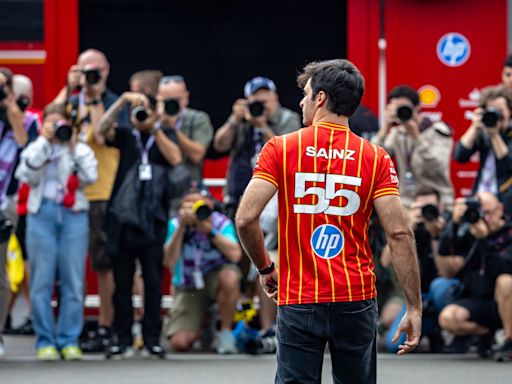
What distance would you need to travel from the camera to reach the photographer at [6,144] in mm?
10062

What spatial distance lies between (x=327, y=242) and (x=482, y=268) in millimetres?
4770

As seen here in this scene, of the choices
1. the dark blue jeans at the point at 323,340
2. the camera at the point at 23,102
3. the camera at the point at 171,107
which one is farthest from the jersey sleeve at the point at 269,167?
the camera at the point at 23,102

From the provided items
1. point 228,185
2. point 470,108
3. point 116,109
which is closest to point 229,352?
point 228,185

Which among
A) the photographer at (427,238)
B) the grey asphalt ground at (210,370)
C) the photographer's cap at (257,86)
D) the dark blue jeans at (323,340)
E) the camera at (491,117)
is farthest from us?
the photographer's cap at (257,86)

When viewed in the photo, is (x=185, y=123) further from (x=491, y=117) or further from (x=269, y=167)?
(x=269, y=167)

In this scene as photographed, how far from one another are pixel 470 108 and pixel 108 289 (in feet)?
10.9

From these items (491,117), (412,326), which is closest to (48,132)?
(491,117)

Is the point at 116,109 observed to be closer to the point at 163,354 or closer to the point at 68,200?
the point at 68,200

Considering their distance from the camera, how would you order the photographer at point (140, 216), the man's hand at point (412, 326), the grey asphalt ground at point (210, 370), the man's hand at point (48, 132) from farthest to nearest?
1. the photographer at point (140, 216)
2. the man's hand at point (48, 132)
3. the grey asphalt ground at point (210, 370)
4. the man's hand at point (412, 326)

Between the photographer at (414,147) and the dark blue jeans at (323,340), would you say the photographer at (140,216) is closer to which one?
the photographer at (414,147)

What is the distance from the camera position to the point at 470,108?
1133cm

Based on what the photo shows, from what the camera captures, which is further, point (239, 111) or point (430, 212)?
point (239, 111)

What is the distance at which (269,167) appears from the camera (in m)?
5.34

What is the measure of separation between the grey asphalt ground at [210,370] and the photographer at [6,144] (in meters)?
0.53
